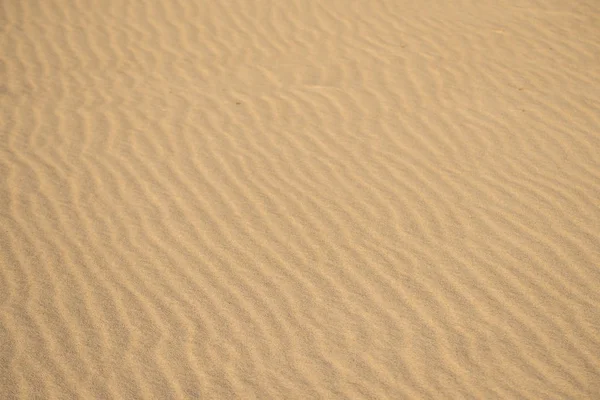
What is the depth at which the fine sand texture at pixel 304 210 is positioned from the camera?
292cm

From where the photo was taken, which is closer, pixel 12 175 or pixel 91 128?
pixel 12 175

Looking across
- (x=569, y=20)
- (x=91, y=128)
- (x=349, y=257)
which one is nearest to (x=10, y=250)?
(x=91, y=128)

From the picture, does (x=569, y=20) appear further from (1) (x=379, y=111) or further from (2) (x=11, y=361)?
(2) (x=11, y=361)

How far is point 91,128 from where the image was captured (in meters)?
4.79

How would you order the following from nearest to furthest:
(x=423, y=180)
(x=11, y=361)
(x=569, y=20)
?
1. (x=11, y=361)
2. (x=423, y=180)
3. (x=569, y=20)

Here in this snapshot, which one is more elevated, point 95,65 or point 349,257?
point 95,65

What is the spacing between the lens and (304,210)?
154 inches

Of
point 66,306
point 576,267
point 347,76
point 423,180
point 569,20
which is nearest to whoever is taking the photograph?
point 66,306

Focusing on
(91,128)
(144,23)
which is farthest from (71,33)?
(91,128)

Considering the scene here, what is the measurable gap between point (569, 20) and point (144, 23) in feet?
14.3

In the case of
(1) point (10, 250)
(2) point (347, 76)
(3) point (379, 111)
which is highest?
(2) point (347, 76)

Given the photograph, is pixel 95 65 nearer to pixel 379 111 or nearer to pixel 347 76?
pixel 347 76

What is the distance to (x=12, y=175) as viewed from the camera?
4215 millimetres

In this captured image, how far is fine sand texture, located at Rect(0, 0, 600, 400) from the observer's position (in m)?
2.92
